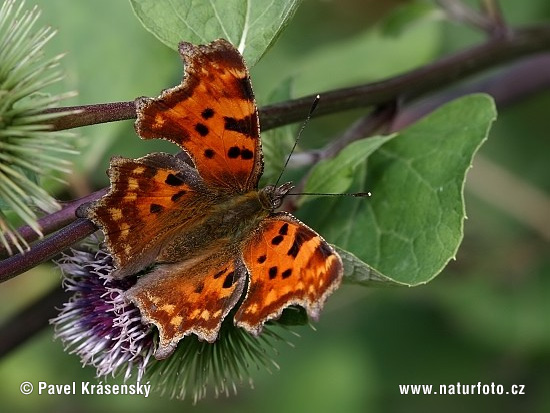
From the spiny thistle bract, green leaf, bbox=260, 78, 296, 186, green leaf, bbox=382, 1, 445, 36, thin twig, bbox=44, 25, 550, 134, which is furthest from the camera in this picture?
green leaf, bbox=382, 1, 445, 36

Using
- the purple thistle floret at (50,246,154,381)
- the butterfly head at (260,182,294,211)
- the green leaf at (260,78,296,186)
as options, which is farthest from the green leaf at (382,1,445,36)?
the purple thistle floret at (50,246,154,381)

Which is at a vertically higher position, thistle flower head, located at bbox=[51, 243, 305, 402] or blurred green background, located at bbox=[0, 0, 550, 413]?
blurred green background, located at bbox=[0, 0, 550, 413]

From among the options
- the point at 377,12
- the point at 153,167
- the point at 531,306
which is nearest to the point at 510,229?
the point at 531,306

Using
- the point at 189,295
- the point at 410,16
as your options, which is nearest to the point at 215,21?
the point at 189,295

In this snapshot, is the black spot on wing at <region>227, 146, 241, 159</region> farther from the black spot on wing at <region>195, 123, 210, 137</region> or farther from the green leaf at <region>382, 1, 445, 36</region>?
the green leaf at <region>382, 1, 445, 36</region>

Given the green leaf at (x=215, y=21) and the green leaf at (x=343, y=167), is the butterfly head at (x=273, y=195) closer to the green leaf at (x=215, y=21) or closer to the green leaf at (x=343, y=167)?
the green leaf at (x=343, y=167)

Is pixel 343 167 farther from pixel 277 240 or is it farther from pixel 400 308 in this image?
pixel 400 308

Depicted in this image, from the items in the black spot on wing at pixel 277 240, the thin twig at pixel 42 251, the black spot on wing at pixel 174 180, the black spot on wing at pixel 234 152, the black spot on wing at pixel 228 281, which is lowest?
the thin twig at pixel 42 251

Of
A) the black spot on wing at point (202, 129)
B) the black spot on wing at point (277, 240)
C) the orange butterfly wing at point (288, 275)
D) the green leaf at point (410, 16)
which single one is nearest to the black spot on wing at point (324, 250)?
the orange butterfly wing at point (288, 275)
